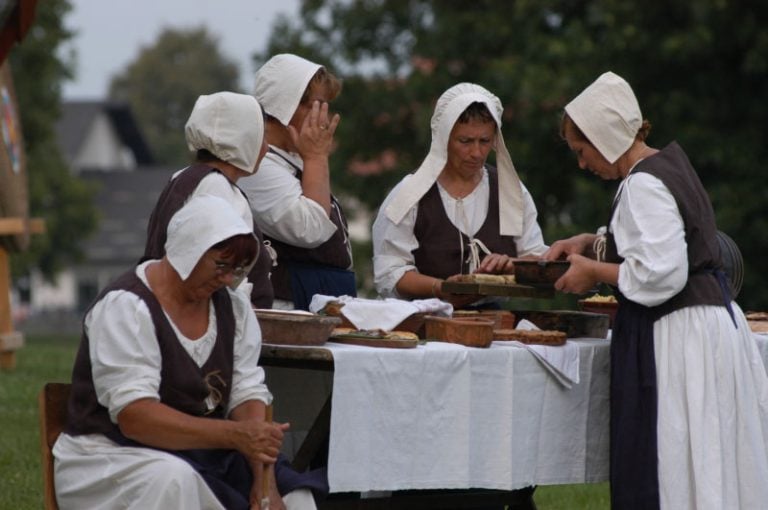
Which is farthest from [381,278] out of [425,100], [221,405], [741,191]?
[425,100]

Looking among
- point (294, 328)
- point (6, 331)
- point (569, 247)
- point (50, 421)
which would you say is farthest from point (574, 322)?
point (6, 331)

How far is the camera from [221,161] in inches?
198

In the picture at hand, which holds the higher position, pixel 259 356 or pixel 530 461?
pixel 259 356

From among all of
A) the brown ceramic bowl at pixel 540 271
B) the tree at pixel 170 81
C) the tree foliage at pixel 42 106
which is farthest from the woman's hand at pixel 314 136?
the tree at pixel 170 81

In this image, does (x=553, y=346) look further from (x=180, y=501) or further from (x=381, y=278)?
(x=180, y=501)

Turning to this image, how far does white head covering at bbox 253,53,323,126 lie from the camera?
5520mm

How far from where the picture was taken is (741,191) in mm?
15773

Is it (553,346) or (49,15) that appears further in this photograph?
(49,15)

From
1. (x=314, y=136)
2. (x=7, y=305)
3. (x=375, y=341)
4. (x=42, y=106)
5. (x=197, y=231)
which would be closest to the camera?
(x=197, y=231)

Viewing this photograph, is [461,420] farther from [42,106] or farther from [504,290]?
[42,106]

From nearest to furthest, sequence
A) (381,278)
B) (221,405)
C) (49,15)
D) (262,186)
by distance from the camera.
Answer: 1. (221,405)
2. (262,186)
3. (381,278)
4. (49,15)

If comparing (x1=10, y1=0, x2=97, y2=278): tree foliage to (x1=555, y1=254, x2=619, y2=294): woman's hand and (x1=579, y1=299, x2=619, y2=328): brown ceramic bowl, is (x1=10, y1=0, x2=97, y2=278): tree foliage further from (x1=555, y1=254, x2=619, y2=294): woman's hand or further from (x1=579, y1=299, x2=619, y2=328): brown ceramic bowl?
(x1=555, y1=254, x2=619, y2=294): woman's hand

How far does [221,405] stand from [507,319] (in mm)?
1315

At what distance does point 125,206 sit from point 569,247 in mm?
69597
